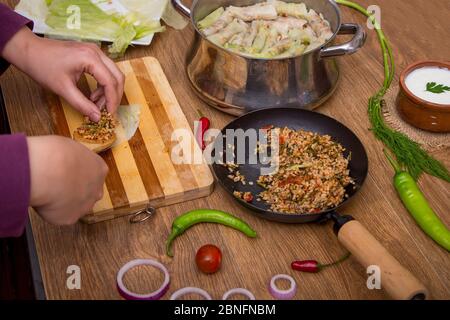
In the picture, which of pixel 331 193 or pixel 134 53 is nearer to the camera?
pixel 331 193

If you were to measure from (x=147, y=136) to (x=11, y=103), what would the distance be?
0.41m

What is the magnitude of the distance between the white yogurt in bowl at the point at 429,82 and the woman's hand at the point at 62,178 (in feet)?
2.71

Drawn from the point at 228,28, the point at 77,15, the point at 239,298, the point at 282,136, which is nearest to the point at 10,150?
the point at 239,298

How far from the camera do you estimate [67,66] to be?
1407mm

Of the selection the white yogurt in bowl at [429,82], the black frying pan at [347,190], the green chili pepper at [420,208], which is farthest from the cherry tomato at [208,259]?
the white yogurt in bowl at [429,82]

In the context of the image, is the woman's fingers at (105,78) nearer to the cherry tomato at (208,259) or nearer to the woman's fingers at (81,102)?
the woman's fingers at (81,102)

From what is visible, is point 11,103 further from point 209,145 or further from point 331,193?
point 331,193

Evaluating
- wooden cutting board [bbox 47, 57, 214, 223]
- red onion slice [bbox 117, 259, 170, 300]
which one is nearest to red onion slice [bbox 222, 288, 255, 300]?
red onion slice [bbox 117, 259, 170, 300]

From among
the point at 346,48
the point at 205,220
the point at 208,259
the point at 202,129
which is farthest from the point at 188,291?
the point at 346,48

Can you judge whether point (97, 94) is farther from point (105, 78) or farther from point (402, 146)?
point (402, 146)

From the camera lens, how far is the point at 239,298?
1.11 meters

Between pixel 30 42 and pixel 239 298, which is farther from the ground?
pixel 30 42

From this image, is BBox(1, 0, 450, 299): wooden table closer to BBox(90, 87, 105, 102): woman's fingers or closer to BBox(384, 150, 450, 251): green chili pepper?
BBox(384, 150, 450, 251): green chili pepper

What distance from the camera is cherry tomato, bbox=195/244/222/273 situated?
3.71 feet
